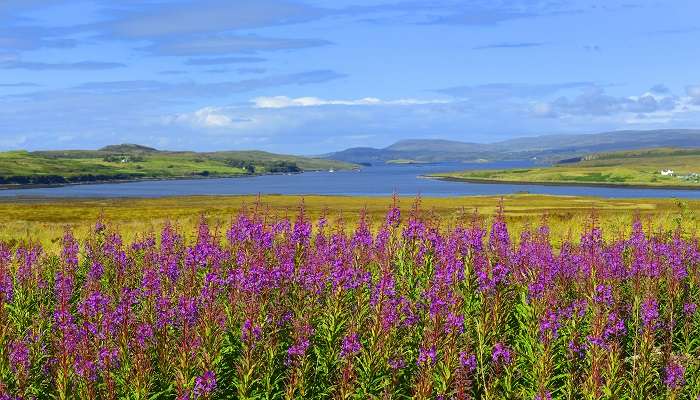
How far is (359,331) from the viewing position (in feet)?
28.6

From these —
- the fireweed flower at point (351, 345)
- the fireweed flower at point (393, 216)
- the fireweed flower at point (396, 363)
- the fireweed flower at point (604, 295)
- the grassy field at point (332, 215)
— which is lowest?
the grassy field at point (332, 215)

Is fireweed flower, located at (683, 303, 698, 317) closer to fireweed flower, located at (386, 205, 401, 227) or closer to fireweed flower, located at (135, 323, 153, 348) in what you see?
fireweed flower, located at (386, 205, 401, 227)

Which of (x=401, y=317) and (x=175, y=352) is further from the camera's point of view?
(x=401, y=317)

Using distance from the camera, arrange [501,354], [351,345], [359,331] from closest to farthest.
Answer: [351,345] → [501,354] → [359,331]

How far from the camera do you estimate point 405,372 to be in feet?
28.2

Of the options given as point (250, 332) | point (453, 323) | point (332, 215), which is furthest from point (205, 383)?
point (332, 215)

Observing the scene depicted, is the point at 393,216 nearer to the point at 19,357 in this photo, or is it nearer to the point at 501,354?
the point at 501,354

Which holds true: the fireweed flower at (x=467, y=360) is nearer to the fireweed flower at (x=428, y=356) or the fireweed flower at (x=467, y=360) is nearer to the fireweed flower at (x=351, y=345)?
the fireweed flower at (x=428, y=356)

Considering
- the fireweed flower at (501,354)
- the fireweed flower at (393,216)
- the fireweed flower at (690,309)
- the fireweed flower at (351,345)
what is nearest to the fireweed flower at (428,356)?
the fireweed flower at (351,345)

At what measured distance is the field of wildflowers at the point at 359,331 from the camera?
732cm

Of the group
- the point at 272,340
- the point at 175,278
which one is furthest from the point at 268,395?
the point at 175,278

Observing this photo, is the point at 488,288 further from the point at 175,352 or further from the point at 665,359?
the point at 175,352

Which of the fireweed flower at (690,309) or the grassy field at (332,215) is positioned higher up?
the fireweed flower at (690,309)

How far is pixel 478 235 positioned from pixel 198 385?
5946 millimetres
